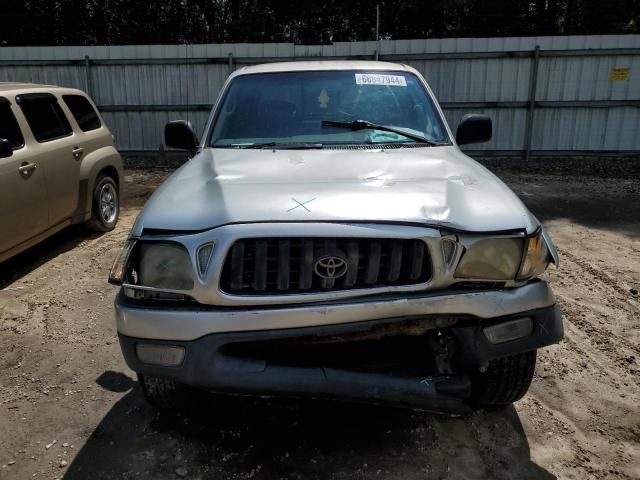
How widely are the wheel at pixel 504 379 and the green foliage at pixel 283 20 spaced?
1910 cm

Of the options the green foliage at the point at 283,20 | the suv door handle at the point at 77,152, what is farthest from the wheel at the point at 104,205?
the green foliage at the point at 283,20

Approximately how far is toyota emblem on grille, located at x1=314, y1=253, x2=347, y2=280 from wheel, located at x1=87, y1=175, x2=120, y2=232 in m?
4.89

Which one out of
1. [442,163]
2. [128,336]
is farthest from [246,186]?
[442,163]

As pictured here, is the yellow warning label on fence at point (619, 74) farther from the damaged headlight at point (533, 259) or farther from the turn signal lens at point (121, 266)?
the turn signal lens at point (121, 266)

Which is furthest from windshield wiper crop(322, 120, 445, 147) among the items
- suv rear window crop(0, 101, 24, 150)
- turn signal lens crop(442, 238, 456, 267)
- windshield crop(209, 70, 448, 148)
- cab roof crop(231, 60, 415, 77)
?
suv rear window crop(0, 101, 24, 150)

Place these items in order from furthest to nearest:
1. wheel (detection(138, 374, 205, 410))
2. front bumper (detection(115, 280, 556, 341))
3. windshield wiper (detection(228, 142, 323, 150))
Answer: windshield wiper (detection(228, 142, 323, 150))
wheel (detection(138, 374, 205, 410))
front bumper (detection(115, 280, 556, 341))

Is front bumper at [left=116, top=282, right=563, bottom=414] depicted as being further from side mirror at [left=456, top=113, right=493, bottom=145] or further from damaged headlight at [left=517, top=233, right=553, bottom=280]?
side mirror at [left=456, top=113, right=493, bottom=145]

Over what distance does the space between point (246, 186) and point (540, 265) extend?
55.3 inches

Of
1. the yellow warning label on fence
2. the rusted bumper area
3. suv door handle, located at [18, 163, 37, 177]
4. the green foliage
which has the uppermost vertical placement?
the green foliage

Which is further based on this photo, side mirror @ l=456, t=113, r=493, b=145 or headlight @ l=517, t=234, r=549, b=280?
side mirror @ l=456, t=113, r=493, b=145

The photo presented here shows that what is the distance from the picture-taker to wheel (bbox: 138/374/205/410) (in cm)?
277

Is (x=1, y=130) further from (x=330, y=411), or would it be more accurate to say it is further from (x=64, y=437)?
(x=330, y=411)

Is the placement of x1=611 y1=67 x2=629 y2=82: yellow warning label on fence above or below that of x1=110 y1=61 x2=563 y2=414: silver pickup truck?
above

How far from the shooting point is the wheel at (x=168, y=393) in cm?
277
